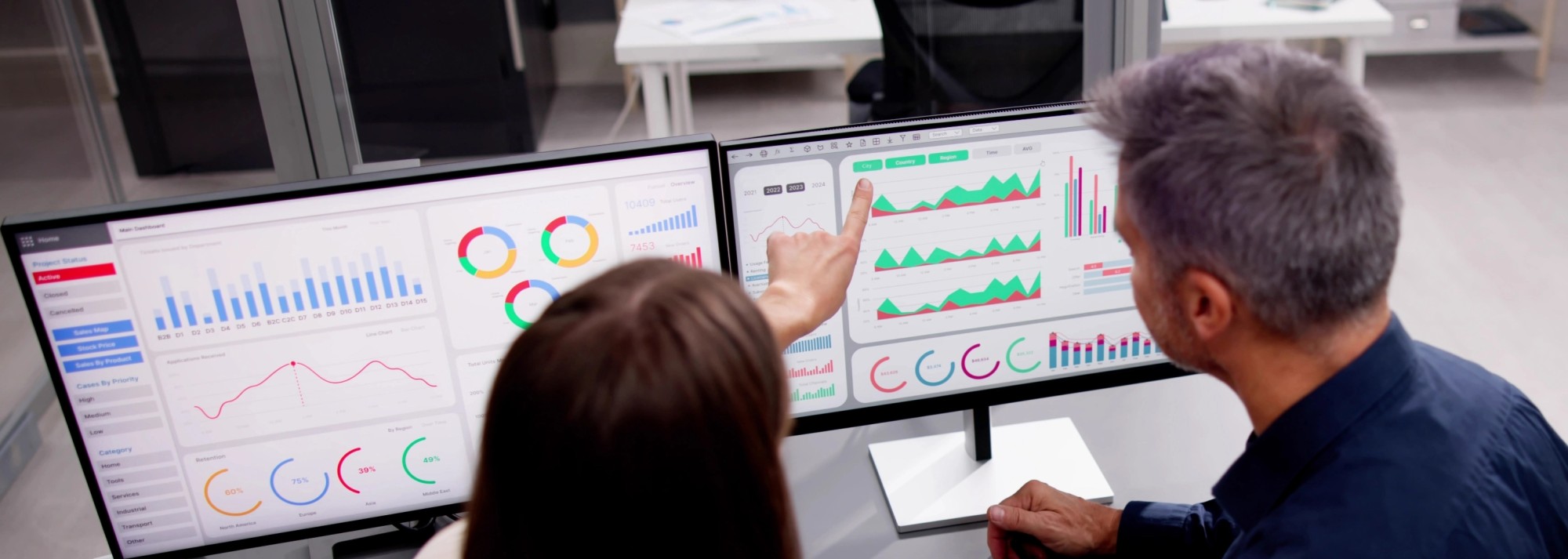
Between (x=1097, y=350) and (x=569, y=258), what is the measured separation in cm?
50

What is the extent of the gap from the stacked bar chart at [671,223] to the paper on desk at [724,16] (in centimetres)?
203

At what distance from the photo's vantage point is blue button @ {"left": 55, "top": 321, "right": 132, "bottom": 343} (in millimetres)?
929

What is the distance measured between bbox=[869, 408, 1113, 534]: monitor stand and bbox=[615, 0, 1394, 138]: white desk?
5.87ft

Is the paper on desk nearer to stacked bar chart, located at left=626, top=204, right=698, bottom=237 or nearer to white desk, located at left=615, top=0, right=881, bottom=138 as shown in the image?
white desk, located at left=615, top=0, right=881, bottom=138

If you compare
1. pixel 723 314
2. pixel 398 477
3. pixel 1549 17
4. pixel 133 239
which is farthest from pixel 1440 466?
pixel 1549 17

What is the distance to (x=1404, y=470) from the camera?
0.79 metres

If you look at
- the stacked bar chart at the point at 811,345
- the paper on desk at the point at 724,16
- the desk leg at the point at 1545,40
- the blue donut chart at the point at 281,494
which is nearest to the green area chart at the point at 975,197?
the stacked bar chart at the point at 811,345

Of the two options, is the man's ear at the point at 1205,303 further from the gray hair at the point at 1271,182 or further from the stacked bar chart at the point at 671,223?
the stacked bar chart at the point at 671,223

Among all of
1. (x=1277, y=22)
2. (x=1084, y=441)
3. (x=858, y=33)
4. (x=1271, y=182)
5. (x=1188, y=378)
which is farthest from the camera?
(x=1277, y=22)

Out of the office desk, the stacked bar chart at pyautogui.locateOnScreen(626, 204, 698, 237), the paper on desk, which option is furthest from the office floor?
the paper on desk

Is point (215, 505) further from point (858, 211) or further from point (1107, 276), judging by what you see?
point (1107, 276)

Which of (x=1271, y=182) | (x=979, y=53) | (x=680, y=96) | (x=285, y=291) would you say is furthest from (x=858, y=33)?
(x=1271, y=182)

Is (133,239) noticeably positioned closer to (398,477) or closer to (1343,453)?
(398,477)

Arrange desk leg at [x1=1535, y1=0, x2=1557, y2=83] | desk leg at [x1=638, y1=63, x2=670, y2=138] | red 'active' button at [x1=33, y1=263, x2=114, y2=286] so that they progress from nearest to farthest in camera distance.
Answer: red 'active' button at [x1=33, y1=263, x2=114, y2=286]
desk leg at [x1=638, y1=63, x2=670, y2=138]
desk leg at [x1=1535, y1=0, x2=1557, y2=83]
